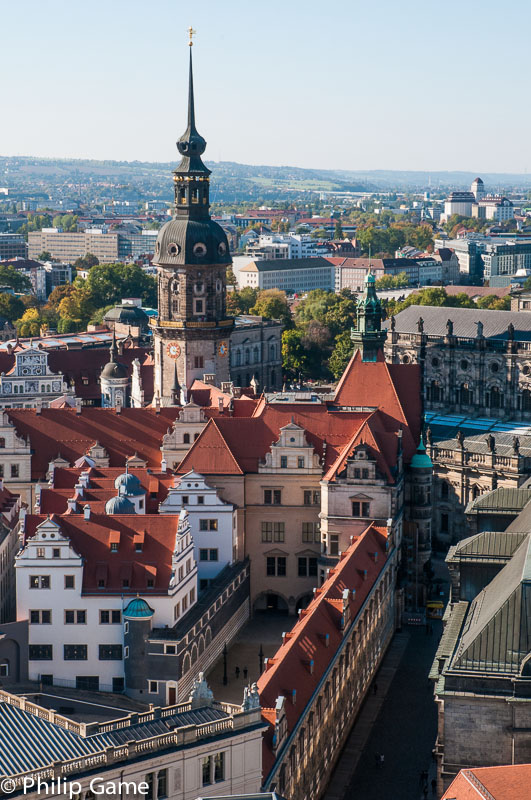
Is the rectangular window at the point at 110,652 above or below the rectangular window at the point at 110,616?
below

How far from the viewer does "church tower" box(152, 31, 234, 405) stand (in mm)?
130000

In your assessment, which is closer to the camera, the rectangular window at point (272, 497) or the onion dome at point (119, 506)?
the onion dome at point (119, 506)

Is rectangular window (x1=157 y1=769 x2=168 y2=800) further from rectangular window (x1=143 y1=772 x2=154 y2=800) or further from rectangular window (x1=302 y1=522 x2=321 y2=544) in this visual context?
rectangular window (x1=302 y1=522 x2=321 y2=544)

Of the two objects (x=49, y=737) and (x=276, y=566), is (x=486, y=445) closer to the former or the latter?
(x=276, y=566)

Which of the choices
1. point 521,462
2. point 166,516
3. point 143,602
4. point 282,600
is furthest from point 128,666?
point 521,462

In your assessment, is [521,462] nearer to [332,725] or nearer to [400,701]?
[400,701]

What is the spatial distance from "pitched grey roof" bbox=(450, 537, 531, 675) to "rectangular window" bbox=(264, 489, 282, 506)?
1340 inches

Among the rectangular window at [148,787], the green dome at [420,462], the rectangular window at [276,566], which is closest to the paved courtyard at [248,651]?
the rectangular window at [276,566]

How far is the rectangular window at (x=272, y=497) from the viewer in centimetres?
10225

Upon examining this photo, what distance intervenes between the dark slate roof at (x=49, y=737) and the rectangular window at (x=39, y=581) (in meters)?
24.4

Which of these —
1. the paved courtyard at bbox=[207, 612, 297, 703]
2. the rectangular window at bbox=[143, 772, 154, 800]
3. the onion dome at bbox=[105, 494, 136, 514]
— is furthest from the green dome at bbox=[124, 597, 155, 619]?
the rectangular window at bbox=[143, 772, 154, 800]

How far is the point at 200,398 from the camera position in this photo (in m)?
124

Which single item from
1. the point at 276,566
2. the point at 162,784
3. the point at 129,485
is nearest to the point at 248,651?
the point at 276,566

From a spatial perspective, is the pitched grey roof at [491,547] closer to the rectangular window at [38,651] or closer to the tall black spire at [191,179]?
the rectangular window at [38,651]
